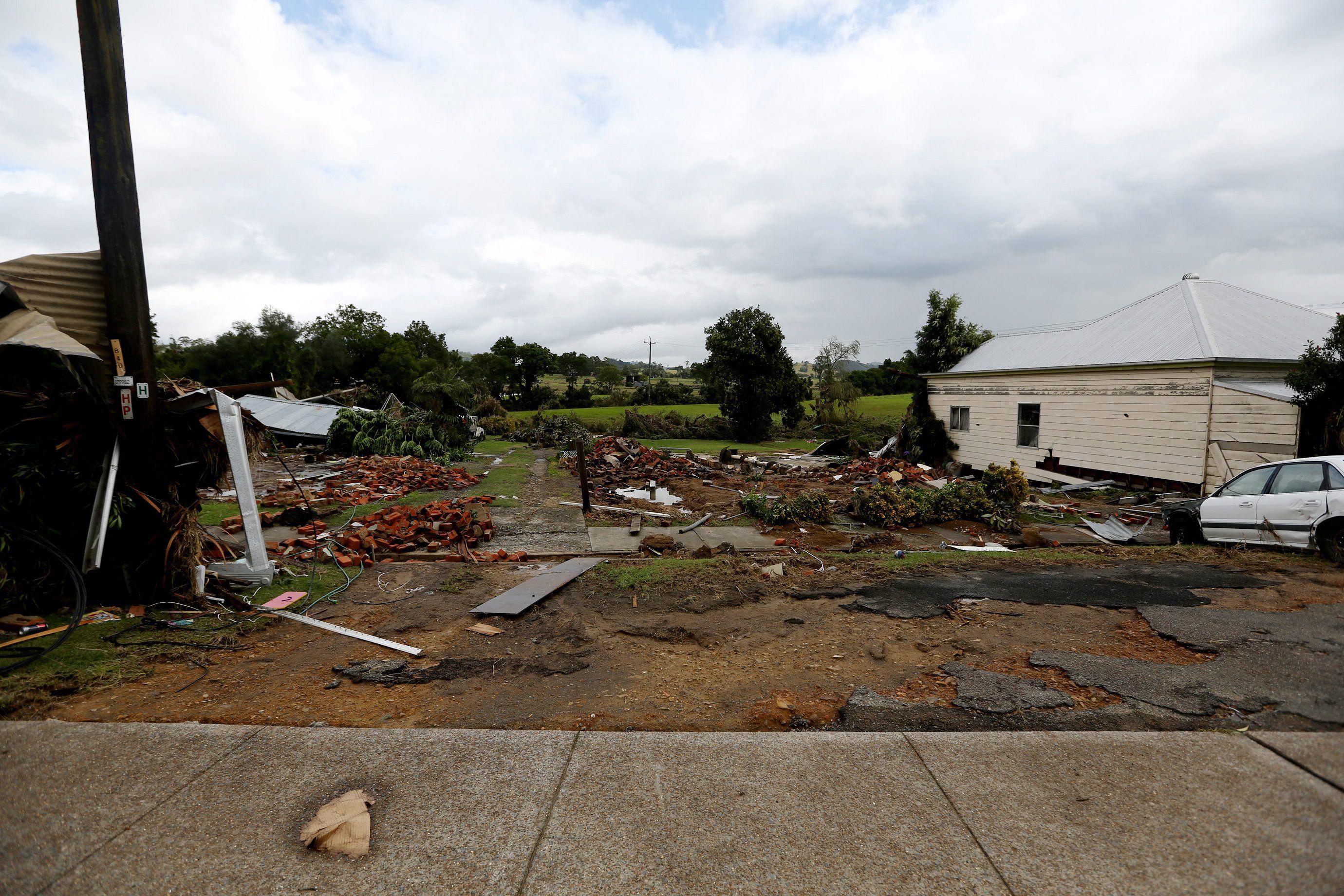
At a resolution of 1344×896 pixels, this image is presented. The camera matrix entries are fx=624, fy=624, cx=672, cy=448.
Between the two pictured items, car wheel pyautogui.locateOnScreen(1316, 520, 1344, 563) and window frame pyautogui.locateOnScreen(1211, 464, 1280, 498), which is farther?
window frame pyautogui.locateOnScreen(1211, 464, 1280, 498)

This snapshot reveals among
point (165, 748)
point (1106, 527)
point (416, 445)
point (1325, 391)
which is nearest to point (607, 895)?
point (165, 748)

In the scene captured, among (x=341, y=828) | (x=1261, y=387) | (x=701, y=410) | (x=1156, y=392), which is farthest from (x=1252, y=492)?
(x=701, y=410)

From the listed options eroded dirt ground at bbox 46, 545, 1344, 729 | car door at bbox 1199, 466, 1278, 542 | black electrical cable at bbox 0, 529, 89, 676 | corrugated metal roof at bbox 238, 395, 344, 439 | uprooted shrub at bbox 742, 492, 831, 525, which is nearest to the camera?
eroded dirt ground at bbox 46, 545, 1344, 729

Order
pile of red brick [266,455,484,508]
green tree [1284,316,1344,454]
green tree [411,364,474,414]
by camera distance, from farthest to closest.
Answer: green tree [411,364,474,414] → pile of red brick [266,455,484,508] → green tree [1284,316,1344,454]

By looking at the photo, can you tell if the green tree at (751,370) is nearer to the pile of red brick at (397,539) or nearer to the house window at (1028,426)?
the house window at (1028,426)

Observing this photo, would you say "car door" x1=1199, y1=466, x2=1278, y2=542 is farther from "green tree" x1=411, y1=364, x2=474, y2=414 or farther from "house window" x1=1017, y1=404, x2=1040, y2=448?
"green tree" x1=411, y1=364, x2=474, y2=414

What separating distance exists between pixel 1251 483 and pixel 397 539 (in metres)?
12.4

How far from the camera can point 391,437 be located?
21500mm

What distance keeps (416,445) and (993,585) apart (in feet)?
62.1

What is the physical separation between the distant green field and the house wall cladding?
14.9m

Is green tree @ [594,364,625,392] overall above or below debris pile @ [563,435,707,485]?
above

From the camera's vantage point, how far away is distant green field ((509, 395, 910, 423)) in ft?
130

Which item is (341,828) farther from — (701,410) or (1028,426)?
(701,410)

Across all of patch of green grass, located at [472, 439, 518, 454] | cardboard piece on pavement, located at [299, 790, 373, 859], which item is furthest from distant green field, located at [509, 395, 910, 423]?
cardboard piece on pavement, located at [299, 790, 373, 859]
